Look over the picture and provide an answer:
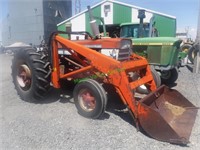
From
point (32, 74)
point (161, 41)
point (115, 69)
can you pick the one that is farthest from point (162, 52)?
point (32, 74)

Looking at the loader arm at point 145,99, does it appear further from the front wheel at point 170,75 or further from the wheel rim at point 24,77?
the front wheel at point 170,75

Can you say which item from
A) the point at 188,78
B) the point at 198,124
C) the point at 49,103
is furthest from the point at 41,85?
the point at 188,78

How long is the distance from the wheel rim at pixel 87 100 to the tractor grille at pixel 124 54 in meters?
0.86

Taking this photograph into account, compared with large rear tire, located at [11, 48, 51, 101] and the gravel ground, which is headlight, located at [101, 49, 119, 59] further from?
large rear tire, located at [11, 48, 51, 101]

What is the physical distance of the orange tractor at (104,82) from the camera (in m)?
3.20

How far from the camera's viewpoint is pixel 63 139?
3127 mm

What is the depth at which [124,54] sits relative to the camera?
4297mm

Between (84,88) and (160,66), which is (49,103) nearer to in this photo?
(84,88)

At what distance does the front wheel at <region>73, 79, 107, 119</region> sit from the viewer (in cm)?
362

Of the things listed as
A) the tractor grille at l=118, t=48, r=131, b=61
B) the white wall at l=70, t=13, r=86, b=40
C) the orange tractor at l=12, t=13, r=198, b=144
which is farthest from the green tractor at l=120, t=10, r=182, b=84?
the white wall at l=70, t=13, r=86, b=40

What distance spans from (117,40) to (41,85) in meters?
1.60

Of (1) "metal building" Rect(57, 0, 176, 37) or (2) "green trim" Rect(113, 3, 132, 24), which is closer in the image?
(1) "metal building" Rect(57, 0, 176, 37)

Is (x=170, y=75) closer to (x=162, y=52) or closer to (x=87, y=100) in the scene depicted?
(x=162, y=52)

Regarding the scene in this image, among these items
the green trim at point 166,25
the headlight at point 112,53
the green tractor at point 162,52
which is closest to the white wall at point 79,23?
the green trim at point 166,25
